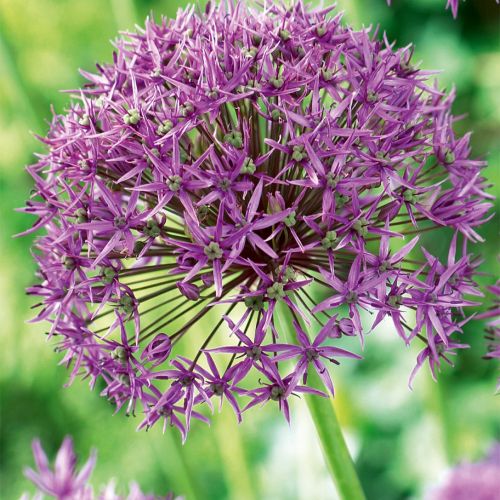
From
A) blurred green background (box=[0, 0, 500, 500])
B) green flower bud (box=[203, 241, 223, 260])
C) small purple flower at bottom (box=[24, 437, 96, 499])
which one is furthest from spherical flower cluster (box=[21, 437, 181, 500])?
green flower bud (box=[203, 241, 223, 260])

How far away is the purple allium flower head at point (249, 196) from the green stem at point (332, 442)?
0.27 feet

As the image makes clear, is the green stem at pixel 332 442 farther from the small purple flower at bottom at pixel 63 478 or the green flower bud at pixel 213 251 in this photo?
the small purple flower at bottom at pixel 63 478

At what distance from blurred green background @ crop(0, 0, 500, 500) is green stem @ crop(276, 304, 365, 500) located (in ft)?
2.28

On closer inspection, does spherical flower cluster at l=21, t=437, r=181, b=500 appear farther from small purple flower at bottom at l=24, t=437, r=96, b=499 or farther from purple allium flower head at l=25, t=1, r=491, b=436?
purple allium flower head at l=25, t=1, r=491, b=436

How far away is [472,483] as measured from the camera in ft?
4.98

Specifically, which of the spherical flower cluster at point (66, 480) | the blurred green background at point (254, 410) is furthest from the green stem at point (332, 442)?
the blurred green background at point (254, 410)

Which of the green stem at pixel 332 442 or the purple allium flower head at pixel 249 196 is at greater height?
the purple allium flower head at pixel 249 196

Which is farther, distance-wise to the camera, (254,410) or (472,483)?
(254,410)

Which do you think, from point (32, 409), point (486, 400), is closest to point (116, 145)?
point (486, 400)

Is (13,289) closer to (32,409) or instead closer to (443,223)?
(32,409)

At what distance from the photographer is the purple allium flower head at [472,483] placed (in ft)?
4.80

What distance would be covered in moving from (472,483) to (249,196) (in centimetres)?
81

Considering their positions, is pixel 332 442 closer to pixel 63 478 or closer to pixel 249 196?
pixel 249 196

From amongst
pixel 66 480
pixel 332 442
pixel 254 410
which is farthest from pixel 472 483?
pixel 254 410
